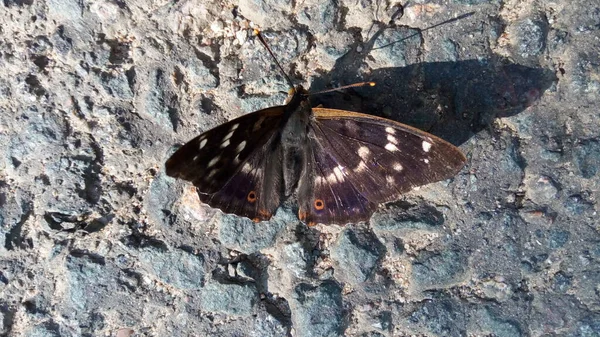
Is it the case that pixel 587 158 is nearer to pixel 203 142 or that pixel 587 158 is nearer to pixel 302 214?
pixel 302 214

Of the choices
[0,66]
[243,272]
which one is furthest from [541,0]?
[0,66]

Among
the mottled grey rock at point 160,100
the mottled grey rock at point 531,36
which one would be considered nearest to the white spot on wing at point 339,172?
the mottled grey rock at point 160,100

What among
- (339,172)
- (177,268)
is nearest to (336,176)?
(339,172)

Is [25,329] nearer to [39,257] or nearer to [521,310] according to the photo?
[39,257]

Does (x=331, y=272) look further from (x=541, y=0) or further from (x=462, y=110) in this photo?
(x=541, y=0)

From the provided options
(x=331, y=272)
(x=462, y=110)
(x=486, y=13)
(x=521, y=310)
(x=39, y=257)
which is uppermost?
(x=486, y=13)

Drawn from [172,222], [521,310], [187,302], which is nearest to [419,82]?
[521,310]

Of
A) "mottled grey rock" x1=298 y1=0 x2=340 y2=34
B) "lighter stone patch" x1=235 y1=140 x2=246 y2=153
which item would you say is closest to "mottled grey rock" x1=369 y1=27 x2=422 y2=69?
"mottled grey rock" x1=298 y1=0 x2=340 y2=34

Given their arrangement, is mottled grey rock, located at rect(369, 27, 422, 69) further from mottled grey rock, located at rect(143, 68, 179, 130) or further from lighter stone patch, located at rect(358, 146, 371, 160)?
mottled grey rock, located at rect(143, 68, 179, 130)

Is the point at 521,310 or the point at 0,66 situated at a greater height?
the point at 521,310
